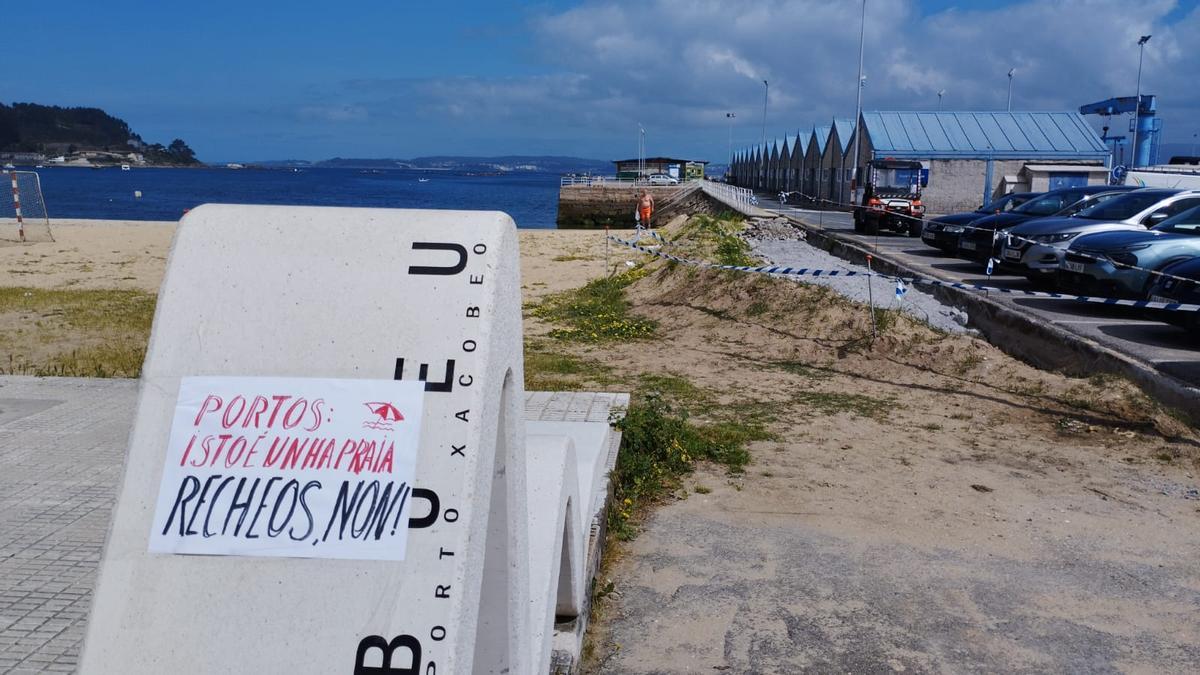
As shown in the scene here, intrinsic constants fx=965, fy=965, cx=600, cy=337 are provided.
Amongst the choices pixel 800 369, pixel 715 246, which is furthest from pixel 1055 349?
pixel 715 246

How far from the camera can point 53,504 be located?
19.5ft

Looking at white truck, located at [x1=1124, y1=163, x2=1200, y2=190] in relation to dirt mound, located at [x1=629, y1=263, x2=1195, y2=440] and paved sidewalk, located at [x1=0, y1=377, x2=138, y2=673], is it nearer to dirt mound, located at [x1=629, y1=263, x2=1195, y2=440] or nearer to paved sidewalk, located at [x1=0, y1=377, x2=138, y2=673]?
dirt mound, located at [x1=629, y1=263, x2=1195, y2=440]

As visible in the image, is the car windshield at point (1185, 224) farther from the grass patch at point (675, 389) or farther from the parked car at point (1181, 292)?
the grass patch at point (675, 389)

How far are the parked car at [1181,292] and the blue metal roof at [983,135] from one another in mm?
28585

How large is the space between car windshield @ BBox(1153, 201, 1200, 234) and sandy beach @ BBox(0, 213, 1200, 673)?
14.4ft

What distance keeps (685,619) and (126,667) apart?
2.85m

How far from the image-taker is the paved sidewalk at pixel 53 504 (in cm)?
433

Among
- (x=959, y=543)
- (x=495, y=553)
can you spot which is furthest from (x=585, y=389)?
(x=495, y=553)

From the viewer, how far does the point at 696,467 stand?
23.7 feet

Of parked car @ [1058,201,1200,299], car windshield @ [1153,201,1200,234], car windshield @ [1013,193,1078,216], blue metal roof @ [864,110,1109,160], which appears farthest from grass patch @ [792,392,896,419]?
blue metal roof @ [864,110,1109,160]

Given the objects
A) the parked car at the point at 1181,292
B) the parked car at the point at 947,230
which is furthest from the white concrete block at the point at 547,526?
the parked car at the point at 947,230

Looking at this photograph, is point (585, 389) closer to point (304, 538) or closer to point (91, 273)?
point (304, 538)

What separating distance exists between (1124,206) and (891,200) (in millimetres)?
11721

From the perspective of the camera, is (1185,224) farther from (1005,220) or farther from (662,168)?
(662,168)
